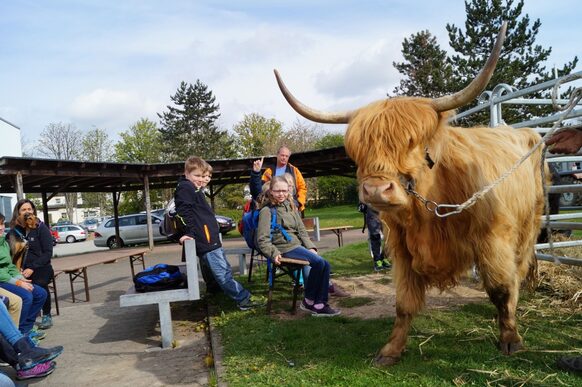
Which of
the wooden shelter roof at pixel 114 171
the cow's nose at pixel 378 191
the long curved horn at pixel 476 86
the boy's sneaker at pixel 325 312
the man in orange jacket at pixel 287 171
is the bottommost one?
the boy's sneaker at pixel 325 312

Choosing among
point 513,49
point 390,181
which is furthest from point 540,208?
point 513,49

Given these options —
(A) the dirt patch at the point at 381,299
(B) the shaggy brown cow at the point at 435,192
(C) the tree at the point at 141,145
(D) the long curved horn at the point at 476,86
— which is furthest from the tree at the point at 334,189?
(D) the long curved horn at the point at 476,86

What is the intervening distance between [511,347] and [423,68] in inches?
1254

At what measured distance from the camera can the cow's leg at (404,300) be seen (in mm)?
3492

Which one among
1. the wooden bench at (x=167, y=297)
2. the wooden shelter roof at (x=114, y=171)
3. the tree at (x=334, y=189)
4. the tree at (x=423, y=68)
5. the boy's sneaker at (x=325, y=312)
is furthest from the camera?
the tree at (x=334, y=189)

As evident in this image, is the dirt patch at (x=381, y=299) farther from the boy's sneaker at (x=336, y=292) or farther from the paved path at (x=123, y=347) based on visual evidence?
the paved path at (x=123, y=347)

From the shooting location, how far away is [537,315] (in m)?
4.34

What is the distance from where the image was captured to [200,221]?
5180 mm

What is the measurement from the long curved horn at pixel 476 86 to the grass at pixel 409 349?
5.66ft

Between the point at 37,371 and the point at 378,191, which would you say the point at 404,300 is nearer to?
the point at 378,191

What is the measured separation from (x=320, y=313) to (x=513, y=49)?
2699 cm

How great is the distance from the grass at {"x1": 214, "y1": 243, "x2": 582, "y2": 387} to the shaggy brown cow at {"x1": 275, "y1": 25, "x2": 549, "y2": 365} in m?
0.23

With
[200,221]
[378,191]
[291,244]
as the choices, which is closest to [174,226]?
[200,221]

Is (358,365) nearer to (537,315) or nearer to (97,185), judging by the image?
(537,315)
